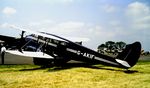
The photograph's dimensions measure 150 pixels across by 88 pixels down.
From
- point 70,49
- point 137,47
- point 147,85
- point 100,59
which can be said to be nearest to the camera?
point 147,85

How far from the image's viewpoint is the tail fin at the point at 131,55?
16.0m

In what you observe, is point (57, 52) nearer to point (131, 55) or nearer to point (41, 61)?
point (41, 61)

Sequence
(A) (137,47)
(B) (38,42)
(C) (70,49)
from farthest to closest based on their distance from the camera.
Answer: (B) (38,42) → (C) (70,49) → (A) (137,47)

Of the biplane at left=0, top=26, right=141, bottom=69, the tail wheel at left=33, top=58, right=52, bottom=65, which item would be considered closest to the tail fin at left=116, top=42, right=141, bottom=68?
the biplane at left=0, top=26, right=141, bottom=69

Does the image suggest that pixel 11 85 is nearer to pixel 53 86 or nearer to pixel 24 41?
pixel 53 86

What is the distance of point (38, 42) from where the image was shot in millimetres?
21641

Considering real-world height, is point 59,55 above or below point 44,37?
below

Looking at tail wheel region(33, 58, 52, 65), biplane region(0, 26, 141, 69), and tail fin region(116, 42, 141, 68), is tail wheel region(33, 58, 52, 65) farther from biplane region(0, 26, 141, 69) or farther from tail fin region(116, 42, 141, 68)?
tail fin region(116, 42, 141, 68)

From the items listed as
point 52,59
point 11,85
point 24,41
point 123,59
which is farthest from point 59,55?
point 11,85

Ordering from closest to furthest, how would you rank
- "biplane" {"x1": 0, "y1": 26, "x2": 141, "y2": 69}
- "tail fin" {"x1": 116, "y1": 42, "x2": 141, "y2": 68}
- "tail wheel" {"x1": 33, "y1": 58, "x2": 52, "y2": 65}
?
"tail fin" {"x1": 116, "y1": 42, "x2": 141, "y2": 68} → "biplane" {"x1": 0, "y1": 26, "x2": 141, "y2": 69} → "tail wheel" {"x1": 33, "y1": 58, "x2": 52, "y2": 65}

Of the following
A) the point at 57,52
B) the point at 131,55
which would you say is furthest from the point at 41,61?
the point at 131,55

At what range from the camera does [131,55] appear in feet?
53.1

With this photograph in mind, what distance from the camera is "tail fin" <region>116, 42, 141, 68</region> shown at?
1600 cm

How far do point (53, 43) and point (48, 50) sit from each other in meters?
0.81
